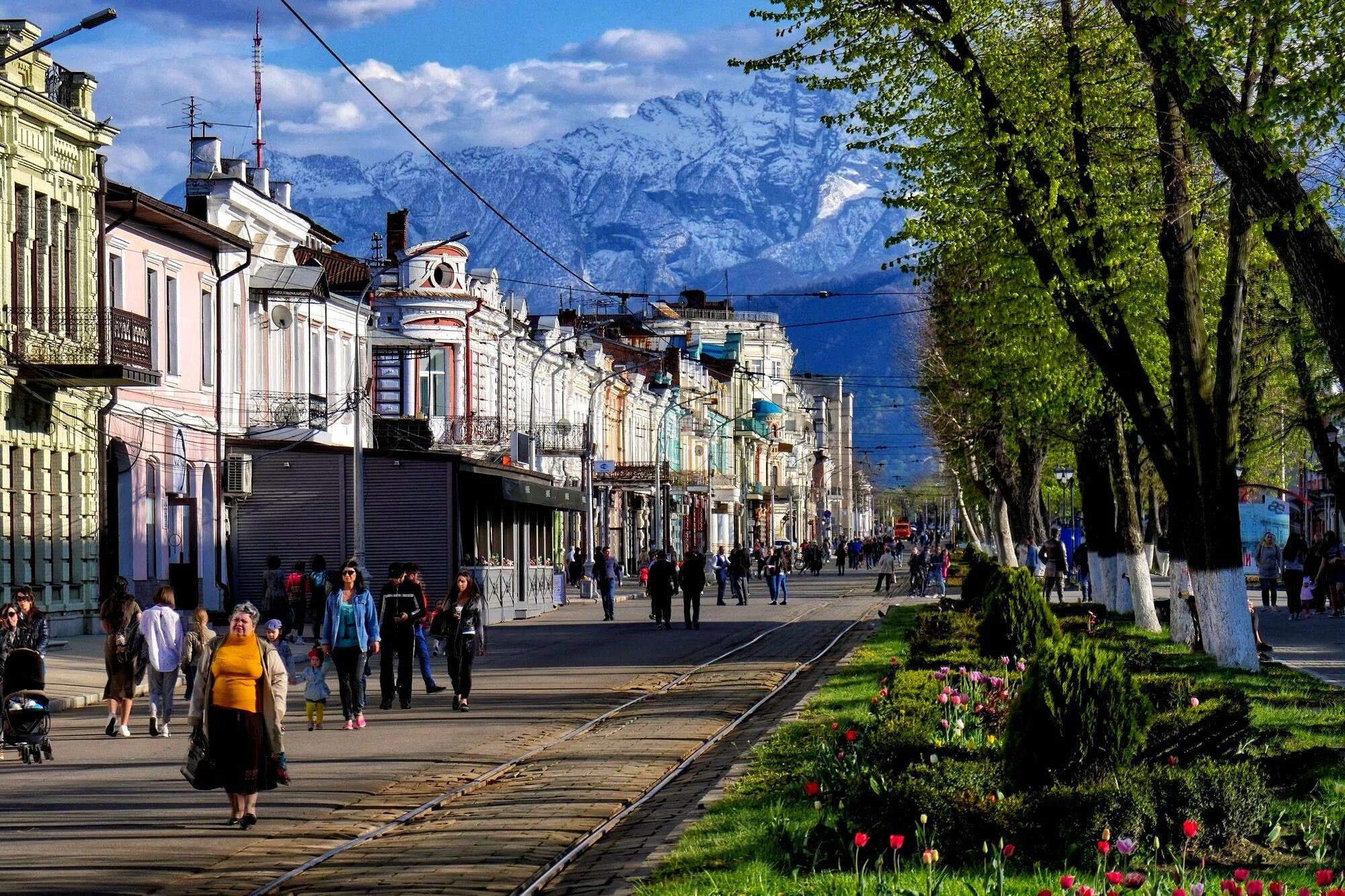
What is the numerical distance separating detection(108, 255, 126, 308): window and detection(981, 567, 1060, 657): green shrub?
19.1 m

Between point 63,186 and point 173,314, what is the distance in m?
5.59

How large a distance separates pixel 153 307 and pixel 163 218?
6.28 ft

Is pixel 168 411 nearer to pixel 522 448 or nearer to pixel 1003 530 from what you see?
pixel 522 448

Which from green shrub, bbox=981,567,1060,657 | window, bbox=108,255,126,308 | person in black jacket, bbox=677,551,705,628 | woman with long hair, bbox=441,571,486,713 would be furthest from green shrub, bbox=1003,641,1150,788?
person in black jacket, bbox=677,551,705,628

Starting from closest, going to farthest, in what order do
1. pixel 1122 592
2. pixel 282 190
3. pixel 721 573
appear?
1. pixel 1122 592
2. pixel 282 190
3. pixel 721 573

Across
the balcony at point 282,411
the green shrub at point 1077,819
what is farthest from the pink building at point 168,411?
the green shrub at point 1077,819

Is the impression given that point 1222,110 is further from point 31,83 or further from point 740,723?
point 31,83

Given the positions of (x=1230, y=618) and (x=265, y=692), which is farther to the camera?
(x=1230, y=618)

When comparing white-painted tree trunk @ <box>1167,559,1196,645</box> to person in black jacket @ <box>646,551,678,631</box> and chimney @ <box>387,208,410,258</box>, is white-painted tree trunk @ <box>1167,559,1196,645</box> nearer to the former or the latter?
person in black jacket @ <box>646,551,678,631</box>

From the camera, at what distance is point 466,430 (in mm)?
52125

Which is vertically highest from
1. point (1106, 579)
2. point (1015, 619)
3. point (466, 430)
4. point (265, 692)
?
point (466, 430)

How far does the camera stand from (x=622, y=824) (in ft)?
39.1

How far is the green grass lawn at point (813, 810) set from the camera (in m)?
8.28

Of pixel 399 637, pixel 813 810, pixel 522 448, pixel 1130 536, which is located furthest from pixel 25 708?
pixel 522 448
